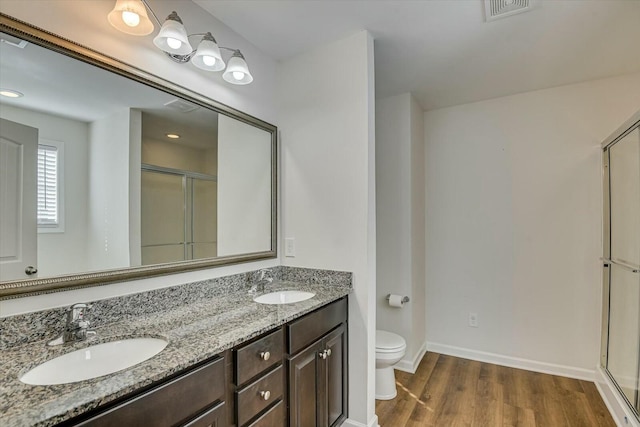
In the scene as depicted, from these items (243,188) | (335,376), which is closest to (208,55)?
(243,188)

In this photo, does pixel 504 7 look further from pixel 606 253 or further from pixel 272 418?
pixel 272 418

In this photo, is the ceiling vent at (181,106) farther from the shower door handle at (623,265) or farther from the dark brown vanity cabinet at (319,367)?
the shower door handle at (623,265)

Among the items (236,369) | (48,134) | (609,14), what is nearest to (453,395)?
(236,369)

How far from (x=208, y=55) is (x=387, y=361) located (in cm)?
220

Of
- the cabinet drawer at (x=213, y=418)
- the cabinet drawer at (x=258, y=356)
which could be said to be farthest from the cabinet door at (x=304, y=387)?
the cabinet drawer at (x=213, y=418)

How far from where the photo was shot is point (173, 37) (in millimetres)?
1349

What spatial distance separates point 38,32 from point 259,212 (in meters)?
1.34

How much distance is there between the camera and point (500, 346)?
2.86 m

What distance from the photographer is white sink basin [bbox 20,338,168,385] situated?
3.06 feet

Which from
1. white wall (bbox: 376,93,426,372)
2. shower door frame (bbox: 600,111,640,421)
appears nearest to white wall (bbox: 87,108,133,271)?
white wall (bbox: 376,93,426,372)

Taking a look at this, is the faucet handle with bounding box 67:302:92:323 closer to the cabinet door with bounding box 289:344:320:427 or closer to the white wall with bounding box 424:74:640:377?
the cabinet door with bounding box 289:344:320:427

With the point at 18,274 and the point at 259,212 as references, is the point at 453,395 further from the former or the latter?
the point at 18,274

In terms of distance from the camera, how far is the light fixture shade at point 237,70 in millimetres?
1638

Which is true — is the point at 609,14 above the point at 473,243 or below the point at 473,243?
above
